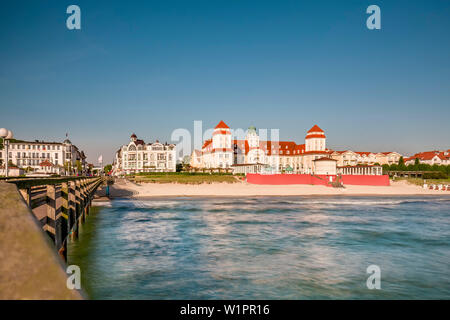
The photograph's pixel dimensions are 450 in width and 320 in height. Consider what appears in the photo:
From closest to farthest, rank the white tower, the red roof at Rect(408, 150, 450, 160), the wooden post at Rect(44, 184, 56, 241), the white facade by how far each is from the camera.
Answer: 1. the wooden post at Rect(44, 184, 56, 241)
2. the white facade
3. the white tower
4. the red roof at Rect(408, 150, 450, 160)

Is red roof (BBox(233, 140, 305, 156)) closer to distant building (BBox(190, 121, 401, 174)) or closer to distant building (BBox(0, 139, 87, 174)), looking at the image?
distant building (BBox(190, 121, 401, 174))

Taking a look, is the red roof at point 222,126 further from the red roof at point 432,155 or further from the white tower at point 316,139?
the red roof at point 432,155

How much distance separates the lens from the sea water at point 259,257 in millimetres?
11203

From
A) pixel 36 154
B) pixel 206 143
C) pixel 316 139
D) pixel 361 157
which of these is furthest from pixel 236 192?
pixel 36 154

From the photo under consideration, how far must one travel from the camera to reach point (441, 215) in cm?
3122

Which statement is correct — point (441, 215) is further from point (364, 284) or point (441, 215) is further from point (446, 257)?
point (364, 284)

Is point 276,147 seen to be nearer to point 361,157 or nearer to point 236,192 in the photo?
point 361,157

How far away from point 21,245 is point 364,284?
1243cm

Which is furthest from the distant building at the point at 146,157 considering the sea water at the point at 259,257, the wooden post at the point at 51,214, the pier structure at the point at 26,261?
the pier structure at the point at 26,261

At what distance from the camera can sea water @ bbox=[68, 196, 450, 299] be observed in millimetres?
11203

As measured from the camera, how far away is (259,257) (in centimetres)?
1527

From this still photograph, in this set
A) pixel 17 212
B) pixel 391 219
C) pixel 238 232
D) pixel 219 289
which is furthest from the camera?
pixel 391 219

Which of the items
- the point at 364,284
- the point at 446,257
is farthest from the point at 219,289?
the point at 446,257

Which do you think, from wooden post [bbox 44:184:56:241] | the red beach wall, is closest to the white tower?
the red beach wall
